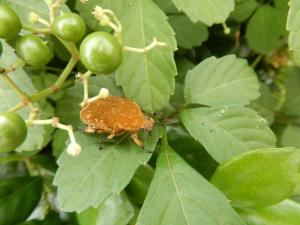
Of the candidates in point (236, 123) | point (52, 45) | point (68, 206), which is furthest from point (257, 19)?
point (68, 206)

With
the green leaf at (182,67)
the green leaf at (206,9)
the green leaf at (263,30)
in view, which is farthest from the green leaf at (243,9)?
the green leaf at (206,9)

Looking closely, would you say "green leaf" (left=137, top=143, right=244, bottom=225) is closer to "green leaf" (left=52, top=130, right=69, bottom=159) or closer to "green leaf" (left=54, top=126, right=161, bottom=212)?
"green leaf" (left=54, top=126, right=161, bottom=212)

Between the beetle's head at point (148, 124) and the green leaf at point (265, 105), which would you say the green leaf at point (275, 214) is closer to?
the beetle's head at point (148, 124)

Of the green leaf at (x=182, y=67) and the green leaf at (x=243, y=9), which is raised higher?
the green leaf at (x=243, y=9)

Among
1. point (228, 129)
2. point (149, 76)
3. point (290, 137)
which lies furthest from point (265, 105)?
point (149, 76)

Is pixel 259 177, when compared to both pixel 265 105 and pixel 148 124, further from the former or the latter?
pixel 265 105
